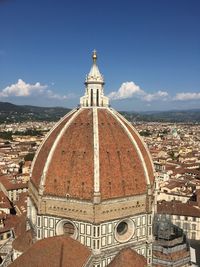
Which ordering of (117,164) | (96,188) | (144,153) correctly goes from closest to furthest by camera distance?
(96,188) → (117,164) → (144,153)

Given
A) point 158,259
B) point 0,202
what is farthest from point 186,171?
point 158,259

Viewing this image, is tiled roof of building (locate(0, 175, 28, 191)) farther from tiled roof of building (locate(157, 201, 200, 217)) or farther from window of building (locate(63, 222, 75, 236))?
window of building (locate(63, 222, 75, 236))

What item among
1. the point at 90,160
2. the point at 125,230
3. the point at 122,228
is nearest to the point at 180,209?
the point at 125,230

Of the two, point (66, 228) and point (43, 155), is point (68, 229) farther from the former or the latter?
point (43, 155)

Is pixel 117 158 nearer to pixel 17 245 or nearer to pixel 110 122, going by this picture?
pixel 110 122

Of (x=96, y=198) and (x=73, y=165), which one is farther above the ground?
(x=73, y=165)

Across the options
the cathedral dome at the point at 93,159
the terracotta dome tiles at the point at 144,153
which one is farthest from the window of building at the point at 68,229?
the terracotta dome tiles at the point at 144,153
